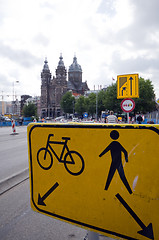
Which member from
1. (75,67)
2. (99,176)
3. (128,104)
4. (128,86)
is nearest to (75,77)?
(75,67)

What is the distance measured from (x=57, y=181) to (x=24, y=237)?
1775 mm

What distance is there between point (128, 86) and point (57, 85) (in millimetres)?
104807

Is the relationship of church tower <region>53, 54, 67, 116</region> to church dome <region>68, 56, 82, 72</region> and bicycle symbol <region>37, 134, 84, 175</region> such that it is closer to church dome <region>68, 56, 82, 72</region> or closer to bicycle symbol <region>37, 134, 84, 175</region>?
church dome <region>68, 56, 82, 72</region>

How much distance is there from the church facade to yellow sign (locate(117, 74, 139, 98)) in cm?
10264

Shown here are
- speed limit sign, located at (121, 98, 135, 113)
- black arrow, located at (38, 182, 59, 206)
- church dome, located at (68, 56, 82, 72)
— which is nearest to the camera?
black arrow, located at (38, 182, 59, 206)

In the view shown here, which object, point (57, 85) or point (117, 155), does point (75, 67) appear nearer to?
point (57, 85)

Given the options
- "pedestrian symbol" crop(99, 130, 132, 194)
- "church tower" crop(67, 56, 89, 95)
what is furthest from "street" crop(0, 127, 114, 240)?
"church tower" crop(67, 56, 89, 95)

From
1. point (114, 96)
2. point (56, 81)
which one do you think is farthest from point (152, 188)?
point (56, 81)

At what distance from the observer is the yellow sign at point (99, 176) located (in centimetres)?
112

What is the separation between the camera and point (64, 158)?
4.64 ft

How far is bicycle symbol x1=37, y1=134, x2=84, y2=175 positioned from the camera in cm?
136

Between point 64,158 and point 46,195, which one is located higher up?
point 64,158

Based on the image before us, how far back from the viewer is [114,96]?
45.0 m

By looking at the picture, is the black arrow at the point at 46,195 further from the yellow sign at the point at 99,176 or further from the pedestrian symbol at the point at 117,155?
the pedestrian symbol at the point at 117,155
